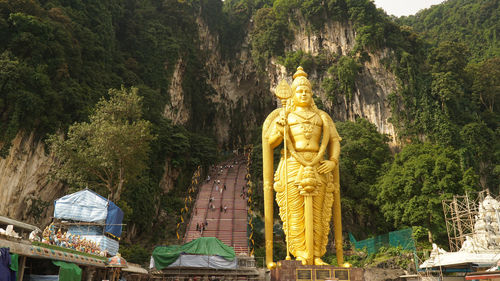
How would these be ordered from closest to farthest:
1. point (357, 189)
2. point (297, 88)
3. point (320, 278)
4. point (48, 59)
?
point (320, 278)
point (297, 88)
point (48, 59)
point (357, 189)

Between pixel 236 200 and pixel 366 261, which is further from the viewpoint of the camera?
pixel 236 200

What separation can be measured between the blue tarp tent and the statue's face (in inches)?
214

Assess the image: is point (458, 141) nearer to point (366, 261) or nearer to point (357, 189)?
point (357, 189)

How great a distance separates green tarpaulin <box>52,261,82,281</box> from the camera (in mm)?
6609

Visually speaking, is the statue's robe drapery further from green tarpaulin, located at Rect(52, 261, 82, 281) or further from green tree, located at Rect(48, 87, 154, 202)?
green tree, located at Rect(48, 87, 154, 202)

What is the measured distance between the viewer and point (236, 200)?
2052cm

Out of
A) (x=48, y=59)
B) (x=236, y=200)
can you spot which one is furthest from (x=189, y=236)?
(x=48, y=59)

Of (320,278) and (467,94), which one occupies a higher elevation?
(467,94)

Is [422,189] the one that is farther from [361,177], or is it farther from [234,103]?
[234,103]

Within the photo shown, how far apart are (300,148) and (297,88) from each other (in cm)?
155

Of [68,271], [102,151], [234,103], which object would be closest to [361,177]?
[102,151]

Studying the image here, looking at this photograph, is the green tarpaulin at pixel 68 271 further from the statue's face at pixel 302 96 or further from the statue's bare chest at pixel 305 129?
the statue's face at pixel 302 96

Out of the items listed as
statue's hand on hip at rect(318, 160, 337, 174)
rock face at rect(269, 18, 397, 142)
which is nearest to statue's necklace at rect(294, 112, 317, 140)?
statue's hand on hip at rect(318, 160, 337, 174)

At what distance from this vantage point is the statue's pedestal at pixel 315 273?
7.84m
